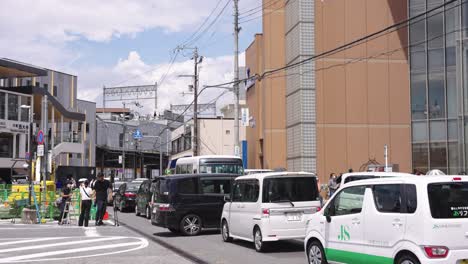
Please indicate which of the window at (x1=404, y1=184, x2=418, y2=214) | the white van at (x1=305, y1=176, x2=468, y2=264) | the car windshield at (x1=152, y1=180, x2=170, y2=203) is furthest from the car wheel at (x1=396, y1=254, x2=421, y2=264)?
Answer: the car windshield at (x1=152, y1=180, x2=170, y2=203)

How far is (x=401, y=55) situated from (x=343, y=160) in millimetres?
7254

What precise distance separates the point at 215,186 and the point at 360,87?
18597 millimetres

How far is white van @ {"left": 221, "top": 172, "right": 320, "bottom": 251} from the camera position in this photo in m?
13.8

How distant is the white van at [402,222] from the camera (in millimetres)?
8125

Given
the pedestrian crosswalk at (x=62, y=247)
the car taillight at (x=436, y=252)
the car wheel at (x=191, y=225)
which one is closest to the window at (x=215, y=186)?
the car wheel at (x=191, y=225)

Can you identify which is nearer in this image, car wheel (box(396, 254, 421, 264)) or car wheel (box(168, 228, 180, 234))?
car wheel (box(396, 254, 421, 264))

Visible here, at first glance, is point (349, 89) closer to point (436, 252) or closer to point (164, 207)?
point (164, 207)

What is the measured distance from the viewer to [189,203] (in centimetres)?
1858

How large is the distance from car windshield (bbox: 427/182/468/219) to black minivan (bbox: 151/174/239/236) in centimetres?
1073

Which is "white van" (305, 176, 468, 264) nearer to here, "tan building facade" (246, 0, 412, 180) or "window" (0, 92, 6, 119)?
"tan building facade" (246, 0, 412, 180)

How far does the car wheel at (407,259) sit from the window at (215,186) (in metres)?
10.8

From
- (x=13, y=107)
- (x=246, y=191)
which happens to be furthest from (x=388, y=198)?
(x=13, y=107)

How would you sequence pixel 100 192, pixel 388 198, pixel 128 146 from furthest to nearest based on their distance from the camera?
pixel 128 146 < pixel 100 192 < pixel 388 198

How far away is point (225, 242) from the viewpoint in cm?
1652
